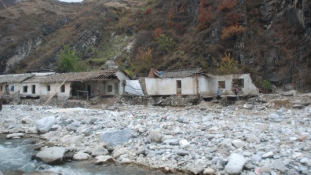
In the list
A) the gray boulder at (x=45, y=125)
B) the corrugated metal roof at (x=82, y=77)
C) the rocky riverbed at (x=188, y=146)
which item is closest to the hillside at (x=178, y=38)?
the corrugated metal roof at (x=82, y=77)

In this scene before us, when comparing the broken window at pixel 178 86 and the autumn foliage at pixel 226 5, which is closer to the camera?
the broken window at pixel 178 86

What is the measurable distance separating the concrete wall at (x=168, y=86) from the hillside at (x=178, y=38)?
7.03 meters

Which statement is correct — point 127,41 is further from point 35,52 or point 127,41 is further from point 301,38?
point 301,38

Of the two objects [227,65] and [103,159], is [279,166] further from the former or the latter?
[227,65]

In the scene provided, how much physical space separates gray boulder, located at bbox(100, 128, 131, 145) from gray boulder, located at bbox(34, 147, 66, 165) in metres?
1.88

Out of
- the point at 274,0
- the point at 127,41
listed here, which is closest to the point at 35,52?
the point at 127,41

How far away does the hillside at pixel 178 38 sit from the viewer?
32375 millimetres

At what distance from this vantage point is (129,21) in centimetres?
6116

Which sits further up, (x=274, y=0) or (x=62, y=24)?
(x=62, y=24)

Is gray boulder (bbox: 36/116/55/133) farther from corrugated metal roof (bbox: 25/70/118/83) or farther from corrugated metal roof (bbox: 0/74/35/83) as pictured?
corrugated metal roof (bbox: 0/74/35/83)

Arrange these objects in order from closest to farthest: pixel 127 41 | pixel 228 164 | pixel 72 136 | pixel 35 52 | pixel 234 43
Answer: pixel 228 164, pixel 72 136, pixel 234 43, pixel 127 41, pixel 35 52

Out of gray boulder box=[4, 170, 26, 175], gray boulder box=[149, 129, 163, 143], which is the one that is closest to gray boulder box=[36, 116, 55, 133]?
gray boulder box=[4, 170, 26, 175]

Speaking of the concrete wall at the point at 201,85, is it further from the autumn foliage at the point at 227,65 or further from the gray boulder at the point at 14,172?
the gray boulder at the point at 14,172

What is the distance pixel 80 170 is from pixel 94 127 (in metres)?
5.10
